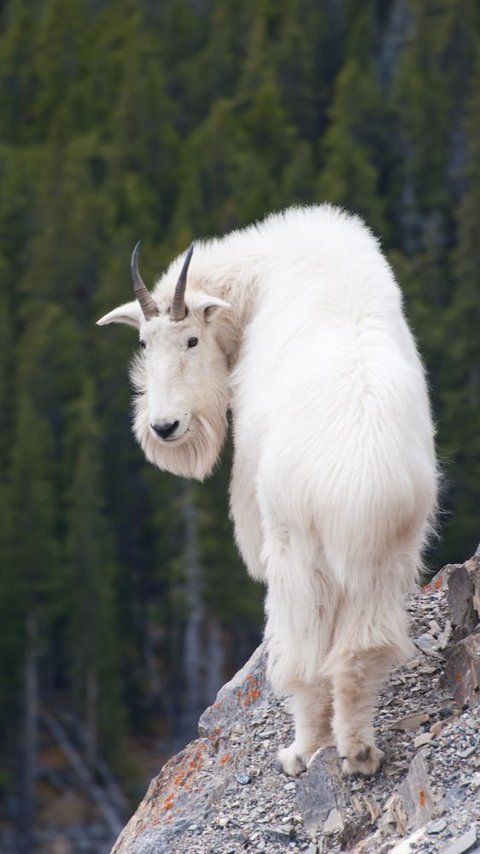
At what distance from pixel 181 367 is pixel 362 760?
7.36 ft

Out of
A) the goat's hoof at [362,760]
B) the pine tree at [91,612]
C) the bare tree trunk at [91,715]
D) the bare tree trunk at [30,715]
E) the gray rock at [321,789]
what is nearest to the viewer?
the goat's hoof at [362,760]

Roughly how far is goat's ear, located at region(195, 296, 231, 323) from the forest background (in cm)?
2954

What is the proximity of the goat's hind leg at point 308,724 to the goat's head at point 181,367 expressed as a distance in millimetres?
1514

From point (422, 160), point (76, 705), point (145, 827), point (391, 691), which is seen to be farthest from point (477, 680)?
point (422, 160)

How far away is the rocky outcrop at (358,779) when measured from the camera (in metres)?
7.22

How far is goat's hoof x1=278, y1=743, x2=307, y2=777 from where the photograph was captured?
26.1 ft

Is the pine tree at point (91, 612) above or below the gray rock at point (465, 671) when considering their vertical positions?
below

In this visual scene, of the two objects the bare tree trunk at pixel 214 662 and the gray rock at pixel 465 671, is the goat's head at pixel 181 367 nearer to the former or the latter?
the gray rock at pixel 465 671

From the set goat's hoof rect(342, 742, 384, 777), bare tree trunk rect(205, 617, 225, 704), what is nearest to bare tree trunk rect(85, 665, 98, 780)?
bare tree trunk rect(205, 617, 225, 704)

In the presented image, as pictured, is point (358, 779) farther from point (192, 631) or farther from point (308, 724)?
point (192, 631)

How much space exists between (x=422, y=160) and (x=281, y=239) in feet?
166

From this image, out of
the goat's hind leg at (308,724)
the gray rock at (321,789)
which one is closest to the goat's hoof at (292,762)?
the goat's hind leg at (308,724)

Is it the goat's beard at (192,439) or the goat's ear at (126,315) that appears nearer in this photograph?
the goat's beard at (192,439)

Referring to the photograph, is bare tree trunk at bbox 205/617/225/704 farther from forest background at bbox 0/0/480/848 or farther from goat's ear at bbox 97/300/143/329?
goat's ear at bbox 97/300/143/329
